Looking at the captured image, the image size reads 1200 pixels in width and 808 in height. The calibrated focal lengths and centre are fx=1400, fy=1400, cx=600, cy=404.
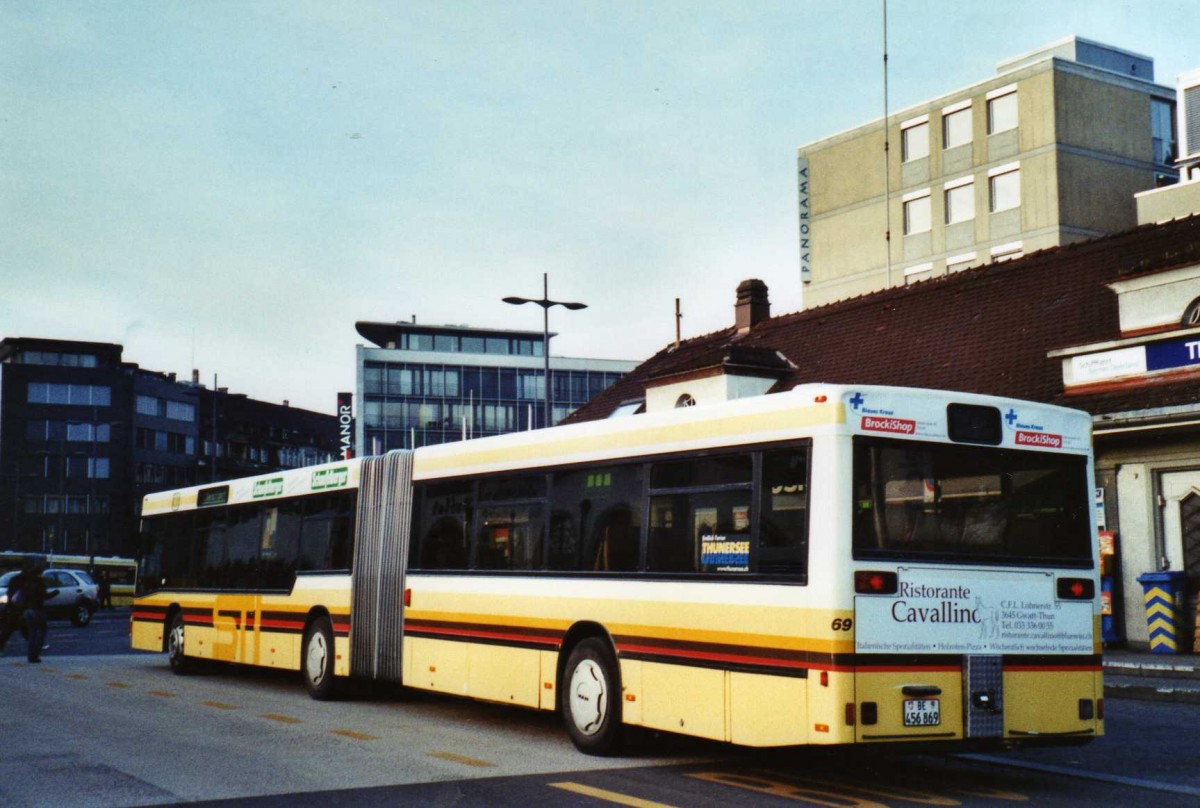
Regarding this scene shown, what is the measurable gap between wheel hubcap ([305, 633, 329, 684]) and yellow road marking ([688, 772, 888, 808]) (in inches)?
286

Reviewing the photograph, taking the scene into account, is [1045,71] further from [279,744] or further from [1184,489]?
[279,744]

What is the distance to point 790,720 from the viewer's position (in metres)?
9.12

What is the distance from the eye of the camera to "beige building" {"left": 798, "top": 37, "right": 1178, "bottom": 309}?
55031 millimetres

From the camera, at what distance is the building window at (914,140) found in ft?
197

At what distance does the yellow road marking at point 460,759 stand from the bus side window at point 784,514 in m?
2.64

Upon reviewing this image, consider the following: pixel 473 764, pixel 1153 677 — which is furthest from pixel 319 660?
pixel 1153 677

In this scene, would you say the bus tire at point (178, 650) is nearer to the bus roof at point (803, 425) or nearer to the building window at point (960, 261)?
the bus roof at point (803, 425)

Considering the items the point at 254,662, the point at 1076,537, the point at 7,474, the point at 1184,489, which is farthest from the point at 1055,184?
the point at 7,474

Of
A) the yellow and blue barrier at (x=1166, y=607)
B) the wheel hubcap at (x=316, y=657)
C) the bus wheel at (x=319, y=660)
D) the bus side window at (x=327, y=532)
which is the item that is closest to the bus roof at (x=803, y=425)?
the bus side window at (x=327, y=532)

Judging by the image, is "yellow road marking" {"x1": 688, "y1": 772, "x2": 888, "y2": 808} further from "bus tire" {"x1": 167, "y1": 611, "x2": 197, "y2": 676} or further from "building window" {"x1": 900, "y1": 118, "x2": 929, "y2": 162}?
"building window" {"x1": 900, "y1": 118, "x2": 929, "y2": 162}

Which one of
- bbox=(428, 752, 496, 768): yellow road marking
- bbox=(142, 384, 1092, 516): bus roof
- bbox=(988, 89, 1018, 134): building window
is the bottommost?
bbox=(428, 752, 496, 768): yellow road marking

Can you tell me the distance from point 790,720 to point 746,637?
0.72 m

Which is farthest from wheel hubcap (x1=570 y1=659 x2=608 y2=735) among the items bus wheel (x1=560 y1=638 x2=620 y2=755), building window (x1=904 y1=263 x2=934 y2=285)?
building window (x1=904 y1=263 x2=934 y2=285)

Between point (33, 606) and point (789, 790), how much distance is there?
17.6 metres
